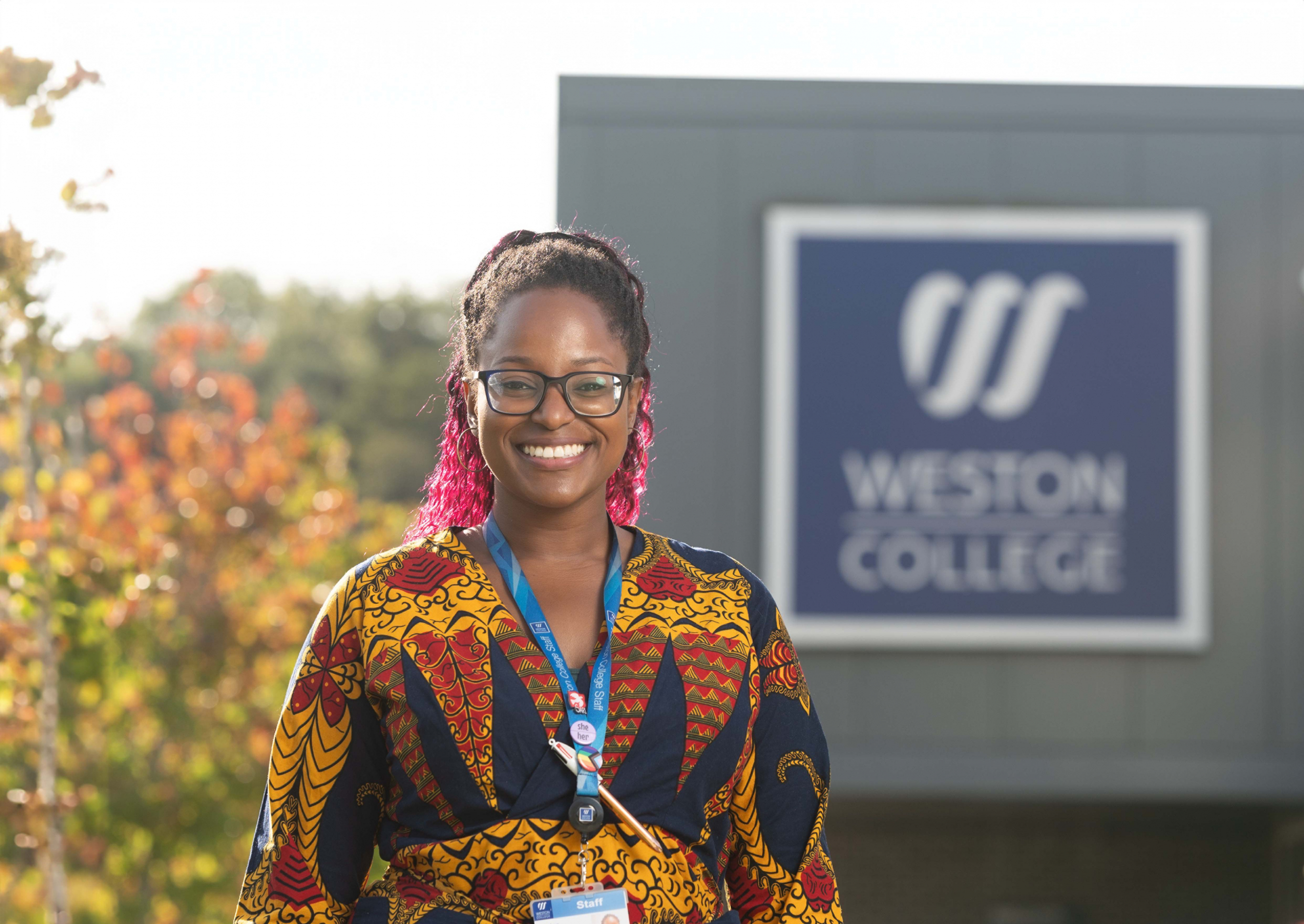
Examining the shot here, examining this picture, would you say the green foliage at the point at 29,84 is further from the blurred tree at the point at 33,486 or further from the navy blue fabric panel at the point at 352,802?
the navy blue fabric panel at the point at 352,802

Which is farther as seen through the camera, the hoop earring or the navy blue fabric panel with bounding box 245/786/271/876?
the hoop earring

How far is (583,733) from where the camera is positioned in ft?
5.41

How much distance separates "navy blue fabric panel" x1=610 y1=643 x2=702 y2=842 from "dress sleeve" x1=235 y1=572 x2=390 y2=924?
0.99ft

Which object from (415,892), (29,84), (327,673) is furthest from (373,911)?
(29,84)

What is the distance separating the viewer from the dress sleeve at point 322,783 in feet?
5.68

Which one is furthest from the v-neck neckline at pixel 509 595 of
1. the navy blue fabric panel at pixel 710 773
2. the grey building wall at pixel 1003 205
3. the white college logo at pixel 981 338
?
the white college logo at pixel 981 338

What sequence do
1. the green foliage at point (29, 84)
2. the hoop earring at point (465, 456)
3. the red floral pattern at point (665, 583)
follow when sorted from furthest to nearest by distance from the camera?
the green foliage at point (29, 84)
the hoop earring at point (465, 456)
the red floral pattern at point (665, 583)

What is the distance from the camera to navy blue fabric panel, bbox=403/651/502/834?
1643mm

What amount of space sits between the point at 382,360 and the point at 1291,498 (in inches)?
1148

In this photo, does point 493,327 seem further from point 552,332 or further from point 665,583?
point 665,583

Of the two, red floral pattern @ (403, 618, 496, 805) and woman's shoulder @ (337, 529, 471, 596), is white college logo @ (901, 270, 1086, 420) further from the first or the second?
red floral pattern @ (403, 618, 496, 805)

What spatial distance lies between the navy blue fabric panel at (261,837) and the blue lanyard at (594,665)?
385 mm

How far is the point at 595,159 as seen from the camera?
625 centimetres

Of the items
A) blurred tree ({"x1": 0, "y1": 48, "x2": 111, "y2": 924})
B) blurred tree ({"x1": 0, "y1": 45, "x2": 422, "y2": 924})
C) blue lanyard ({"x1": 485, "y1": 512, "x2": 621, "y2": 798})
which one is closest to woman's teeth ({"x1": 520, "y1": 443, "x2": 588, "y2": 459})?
blue lanyard ({"x1": 485, "y1": 512, "x2": 621, "y2": 798})
